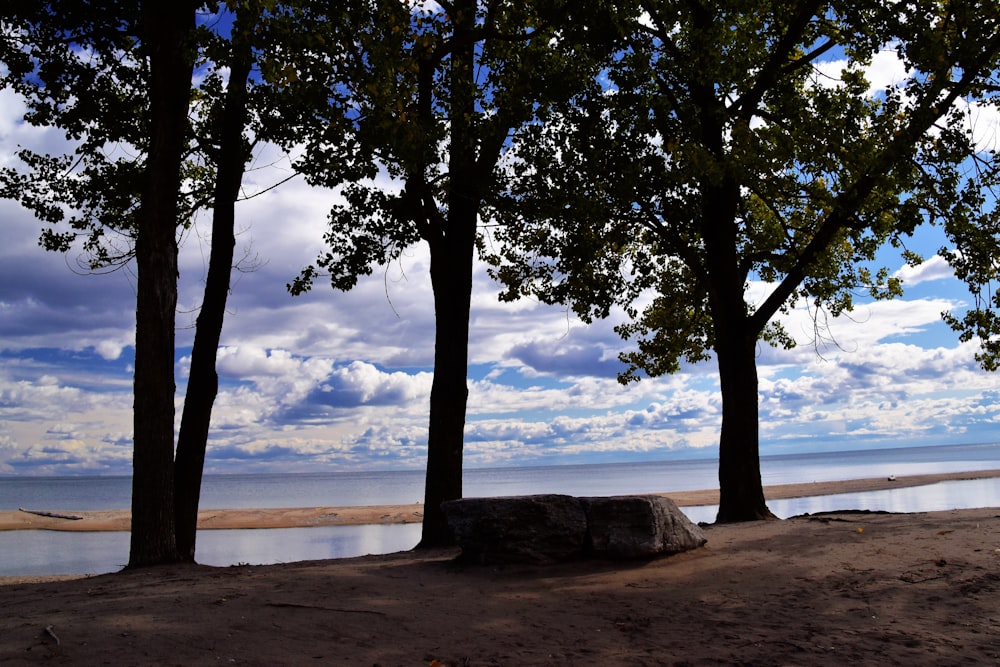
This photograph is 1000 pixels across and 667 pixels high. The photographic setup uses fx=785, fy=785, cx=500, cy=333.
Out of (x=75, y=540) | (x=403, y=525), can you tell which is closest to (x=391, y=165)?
(x=403, y=525)

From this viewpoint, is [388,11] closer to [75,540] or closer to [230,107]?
[230,107]

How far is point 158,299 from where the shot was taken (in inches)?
415

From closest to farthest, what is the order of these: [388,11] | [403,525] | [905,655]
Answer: [905,655] → [388,11] → [403,525]

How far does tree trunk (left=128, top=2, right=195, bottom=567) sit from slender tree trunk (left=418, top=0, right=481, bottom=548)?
13.0ft

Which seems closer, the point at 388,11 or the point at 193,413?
the point at 388,11

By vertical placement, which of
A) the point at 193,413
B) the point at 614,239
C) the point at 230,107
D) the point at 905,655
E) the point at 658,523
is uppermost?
the point at 230,107

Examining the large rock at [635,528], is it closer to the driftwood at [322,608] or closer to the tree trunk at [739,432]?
the driftwood at [322,608]

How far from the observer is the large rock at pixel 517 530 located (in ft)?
30.8

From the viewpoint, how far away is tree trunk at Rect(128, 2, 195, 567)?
34.0 feet

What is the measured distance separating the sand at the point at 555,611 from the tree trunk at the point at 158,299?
33.1 inches

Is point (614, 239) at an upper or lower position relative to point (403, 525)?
upper

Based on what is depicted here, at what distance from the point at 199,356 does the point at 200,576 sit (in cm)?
443

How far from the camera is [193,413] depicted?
1223 centimetres

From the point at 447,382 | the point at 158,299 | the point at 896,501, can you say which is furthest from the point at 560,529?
the point at 896,501
